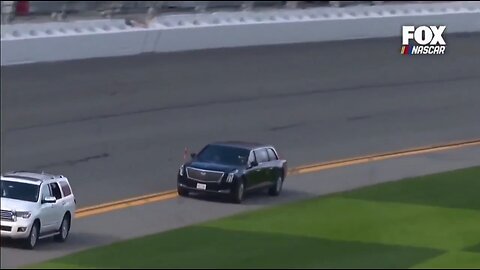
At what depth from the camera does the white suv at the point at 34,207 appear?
2505 centimetres

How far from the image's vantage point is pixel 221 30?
44.3 m

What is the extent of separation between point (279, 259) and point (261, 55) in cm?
2151

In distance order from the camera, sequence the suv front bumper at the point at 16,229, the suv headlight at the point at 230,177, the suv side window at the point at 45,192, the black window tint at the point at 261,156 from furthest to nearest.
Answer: the black window tint at the point at 261,156 → the suv headlight at the point at 230,177 → the suv side window at the point at 45,192 → the suv front bumper at the point at 16,229

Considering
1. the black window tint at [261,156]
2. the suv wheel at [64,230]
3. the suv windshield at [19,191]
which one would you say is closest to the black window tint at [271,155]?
the black window tint at [261,156]

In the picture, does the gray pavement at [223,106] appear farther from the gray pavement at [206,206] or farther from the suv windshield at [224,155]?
the gray pavement at [206,206]

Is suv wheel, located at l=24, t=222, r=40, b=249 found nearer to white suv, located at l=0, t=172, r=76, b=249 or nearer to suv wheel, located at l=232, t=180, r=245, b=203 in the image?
white suv, located at l=0, t=172, r=76, b=249

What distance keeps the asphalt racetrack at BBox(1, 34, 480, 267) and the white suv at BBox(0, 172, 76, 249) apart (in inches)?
28.2

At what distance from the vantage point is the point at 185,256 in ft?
81.4

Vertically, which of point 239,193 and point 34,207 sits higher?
point 34,207

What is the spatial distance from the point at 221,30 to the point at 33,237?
20025mm

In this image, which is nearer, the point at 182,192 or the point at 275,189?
the point at 182,192

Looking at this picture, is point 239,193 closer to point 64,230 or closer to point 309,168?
point 309,168

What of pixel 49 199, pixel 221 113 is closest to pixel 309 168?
pixel 221 113

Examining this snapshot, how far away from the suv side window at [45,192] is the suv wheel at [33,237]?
866 millimetres
